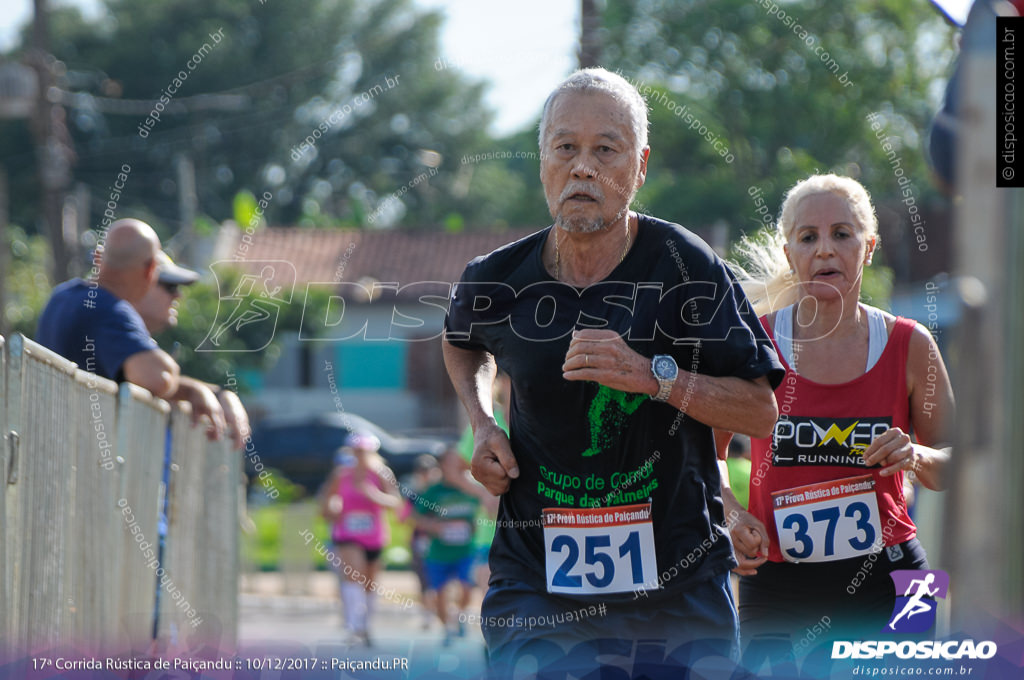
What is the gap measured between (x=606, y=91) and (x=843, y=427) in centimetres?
135

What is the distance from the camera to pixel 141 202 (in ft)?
127

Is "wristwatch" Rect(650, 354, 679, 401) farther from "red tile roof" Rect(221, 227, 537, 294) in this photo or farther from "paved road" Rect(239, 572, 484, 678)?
"red tile roof" Rect(221, 227, 537, 294)

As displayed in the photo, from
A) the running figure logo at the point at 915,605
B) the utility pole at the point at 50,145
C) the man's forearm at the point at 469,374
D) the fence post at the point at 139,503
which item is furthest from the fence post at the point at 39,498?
the utility pole at the point at 50,145

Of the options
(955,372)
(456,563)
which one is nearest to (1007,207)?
(955,372)

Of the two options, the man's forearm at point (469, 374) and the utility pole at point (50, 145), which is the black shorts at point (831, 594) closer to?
the man's forearm at point (469, 374)

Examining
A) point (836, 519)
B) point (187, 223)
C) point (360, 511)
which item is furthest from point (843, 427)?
point (187, 223)

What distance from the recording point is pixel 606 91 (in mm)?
3154

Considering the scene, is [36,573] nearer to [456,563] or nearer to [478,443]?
[478,443]

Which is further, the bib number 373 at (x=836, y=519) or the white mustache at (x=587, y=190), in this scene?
the bib number 373 at (x=836, y=519)

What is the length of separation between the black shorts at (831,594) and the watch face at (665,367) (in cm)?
124

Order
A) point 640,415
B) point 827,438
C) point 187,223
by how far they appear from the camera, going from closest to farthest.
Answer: point 640,415, point 827,438, point 187,223

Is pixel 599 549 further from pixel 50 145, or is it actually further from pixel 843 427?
pixel 50 145

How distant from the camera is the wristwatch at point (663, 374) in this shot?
9.66 ft

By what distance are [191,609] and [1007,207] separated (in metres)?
5.05
